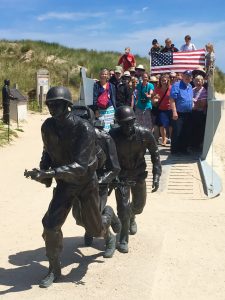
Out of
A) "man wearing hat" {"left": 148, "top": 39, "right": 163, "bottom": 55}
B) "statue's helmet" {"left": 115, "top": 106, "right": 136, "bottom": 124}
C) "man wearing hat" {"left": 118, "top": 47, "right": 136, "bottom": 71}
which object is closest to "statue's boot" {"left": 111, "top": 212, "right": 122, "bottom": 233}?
"statue's helmet" {"left": 115, "top": 106, "right": 136, "bottom": 124}

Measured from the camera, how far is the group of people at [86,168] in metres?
4.48

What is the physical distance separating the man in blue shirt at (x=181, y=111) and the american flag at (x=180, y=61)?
1.93 metres

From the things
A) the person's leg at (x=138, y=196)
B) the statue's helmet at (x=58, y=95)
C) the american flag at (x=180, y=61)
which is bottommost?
the person's leg at (x=138, y=196)

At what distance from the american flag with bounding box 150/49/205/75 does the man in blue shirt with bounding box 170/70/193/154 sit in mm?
1930

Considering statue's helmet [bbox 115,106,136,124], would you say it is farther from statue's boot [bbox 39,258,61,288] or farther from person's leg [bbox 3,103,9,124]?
person's leg [bbox 3,103,9,124]

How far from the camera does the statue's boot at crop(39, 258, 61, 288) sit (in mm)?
4766

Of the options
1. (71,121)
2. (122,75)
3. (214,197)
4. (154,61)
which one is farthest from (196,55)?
(71,121)

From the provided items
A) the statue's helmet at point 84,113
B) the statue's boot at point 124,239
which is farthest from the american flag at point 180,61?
the statue's helmet at point 84,113

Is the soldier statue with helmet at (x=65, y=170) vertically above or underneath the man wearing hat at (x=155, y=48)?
underneath

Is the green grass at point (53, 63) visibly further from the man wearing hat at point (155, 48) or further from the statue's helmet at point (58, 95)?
the statue's helmet at point (58, 95)

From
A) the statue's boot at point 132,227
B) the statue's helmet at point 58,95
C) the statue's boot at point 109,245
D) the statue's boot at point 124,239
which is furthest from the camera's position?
the statue's boot at point 132,227

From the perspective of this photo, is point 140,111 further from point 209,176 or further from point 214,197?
point 214,197

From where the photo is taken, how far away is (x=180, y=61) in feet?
38.3

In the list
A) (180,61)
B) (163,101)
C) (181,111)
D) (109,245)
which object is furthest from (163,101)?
(109,245)
